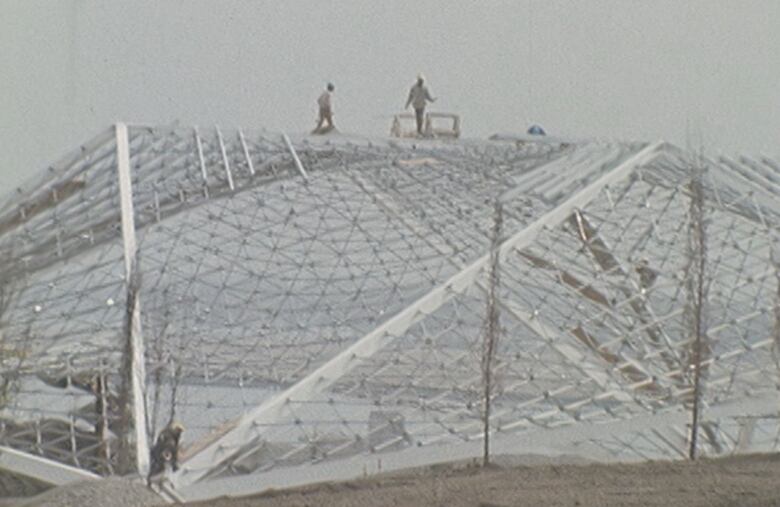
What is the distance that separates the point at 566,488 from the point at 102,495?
5713 millimetres

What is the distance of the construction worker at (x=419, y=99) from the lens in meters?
41.1

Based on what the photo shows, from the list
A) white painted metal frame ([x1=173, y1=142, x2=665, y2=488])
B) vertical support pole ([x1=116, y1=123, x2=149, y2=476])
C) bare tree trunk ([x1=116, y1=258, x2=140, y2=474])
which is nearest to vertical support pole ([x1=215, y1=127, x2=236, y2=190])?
vertical support pole ([x1=116, y1=123, x2=149, y2=476])

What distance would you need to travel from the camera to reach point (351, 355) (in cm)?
2800

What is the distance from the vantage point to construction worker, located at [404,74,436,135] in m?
41.1

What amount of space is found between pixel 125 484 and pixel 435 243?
16902 millimetres

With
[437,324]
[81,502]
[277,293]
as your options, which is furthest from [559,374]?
[81,502]

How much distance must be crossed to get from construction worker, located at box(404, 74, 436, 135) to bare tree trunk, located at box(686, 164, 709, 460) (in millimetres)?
10900

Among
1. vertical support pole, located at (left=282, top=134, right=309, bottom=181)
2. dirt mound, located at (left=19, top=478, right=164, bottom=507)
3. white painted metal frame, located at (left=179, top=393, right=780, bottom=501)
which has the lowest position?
white painted metal frame, located at (left=179, top=393, right=780, bottom=501)

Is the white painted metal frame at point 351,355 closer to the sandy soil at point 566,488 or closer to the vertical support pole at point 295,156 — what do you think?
the sandy soil at point 566,488

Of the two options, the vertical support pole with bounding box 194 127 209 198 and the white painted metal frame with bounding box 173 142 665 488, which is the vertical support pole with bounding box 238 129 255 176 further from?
the white painted metal frame with bounding box 173 142 665 488

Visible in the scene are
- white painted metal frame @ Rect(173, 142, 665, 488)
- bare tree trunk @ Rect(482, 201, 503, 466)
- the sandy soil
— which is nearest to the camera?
the sandy soil

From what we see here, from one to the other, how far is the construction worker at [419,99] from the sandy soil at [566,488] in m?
20.5

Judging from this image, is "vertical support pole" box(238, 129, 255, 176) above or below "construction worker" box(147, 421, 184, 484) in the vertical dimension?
above

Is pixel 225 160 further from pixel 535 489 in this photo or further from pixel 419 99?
pixel 535 489
